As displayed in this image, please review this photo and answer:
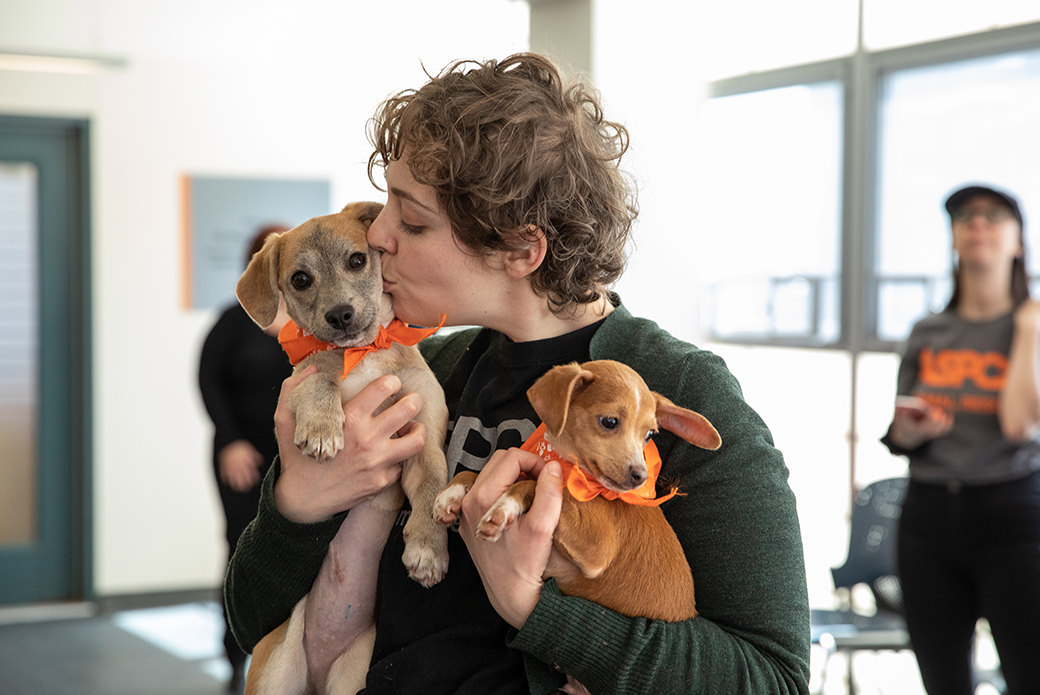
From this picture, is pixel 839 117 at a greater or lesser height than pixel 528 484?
greater

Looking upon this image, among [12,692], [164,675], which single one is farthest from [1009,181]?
[12,692]

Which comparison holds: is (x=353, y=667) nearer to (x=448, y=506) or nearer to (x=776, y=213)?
(x=448, y=506)

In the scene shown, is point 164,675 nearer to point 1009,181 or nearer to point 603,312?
point 603,312

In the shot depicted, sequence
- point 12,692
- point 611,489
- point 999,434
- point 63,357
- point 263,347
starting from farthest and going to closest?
1. point 63,357
2. point 12,692
3. point 263,347
4. point 999,434
5. point 611,489

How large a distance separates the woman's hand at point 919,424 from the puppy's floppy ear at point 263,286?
98.7 inches

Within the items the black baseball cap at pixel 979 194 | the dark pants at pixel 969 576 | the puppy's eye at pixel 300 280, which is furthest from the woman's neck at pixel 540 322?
the black baseball cap at pixel 979 194

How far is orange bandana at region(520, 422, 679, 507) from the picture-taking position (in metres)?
1.21

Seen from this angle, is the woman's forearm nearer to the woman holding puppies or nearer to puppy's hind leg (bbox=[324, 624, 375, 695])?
the woman holding puppies

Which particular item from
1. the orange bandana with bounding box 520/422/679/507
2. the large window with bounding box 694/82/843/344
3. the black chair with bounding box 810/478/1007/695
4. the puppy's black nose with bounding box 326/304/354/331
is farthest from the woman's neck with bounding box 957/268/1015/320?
the puppy's black nose with bounding box 326/304/354/331

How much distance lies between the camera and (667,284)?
10.8 ft

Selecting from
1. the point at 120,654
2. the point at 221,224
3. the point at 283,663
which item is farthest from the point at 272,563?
the point at 221,224

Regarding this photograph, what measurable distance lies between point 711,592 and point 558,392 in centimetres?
34

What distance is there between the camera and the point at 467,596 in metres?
1.37

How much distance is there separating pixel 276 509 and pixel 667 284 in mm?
2158
